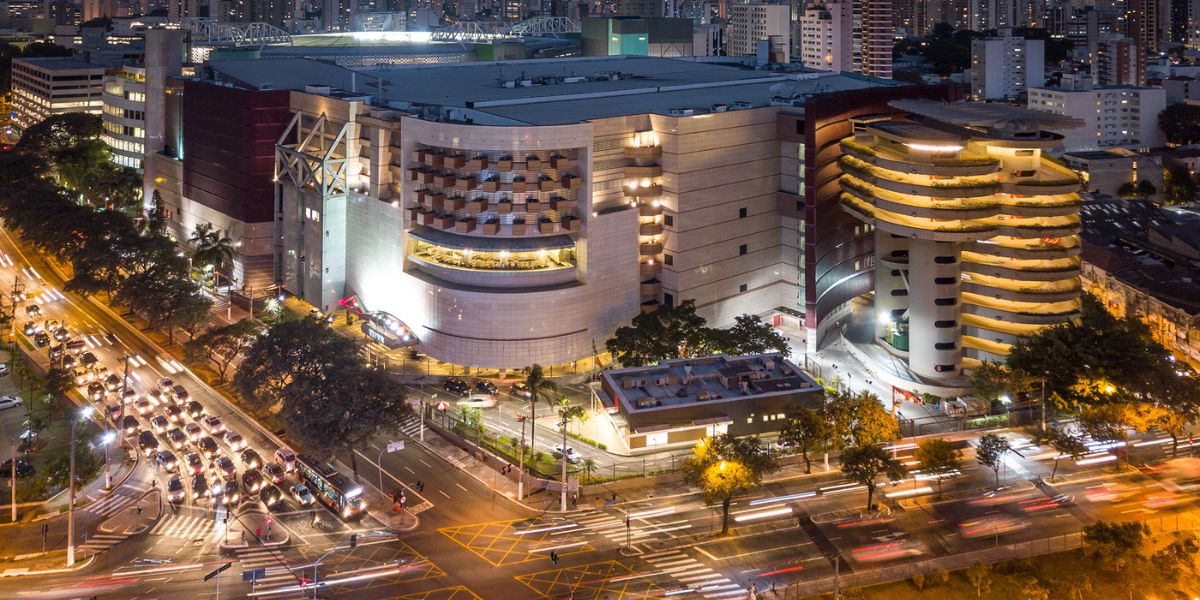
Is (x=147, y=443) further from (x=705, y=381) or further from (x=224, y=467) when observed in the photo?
(x=705, y=381)

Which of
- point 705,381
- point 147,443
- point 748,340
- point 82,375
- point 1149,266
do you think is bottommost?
point 147,443

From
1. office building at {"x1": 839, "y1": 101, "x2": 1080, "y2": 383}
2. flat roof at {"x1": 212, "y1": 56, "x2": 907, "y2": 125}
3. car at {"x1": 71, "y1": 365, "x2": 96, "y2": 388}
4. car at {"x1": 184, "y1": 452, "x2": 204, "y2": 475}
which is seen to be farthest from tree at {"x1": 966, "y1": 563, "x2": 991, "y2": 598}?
car at {"x1": 71, "y1": 365, "x2": 96, "y2": 388}

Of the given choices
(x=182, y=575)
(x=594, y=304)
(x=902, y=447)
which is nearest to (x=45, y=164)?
(x=594, y=304)

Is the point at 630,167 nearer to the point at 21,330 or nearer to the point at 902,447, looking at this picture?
the point at 902,447

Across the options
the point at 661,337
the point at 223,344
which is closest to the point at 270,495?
the point at 223,344

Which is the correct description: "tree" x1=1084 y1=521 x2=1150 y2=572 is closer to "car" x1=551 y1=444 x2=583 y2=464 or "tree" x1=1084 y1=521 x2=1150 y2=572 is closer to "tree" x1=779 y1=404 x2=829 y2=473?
"tree" x1=779 y1=404 x2=829 y2=473

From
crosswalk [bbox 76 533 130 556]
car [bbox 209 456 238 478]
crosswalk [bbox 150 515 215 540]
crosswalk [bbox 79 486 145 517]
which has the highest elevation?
car [bbox 209 456 238 478]
